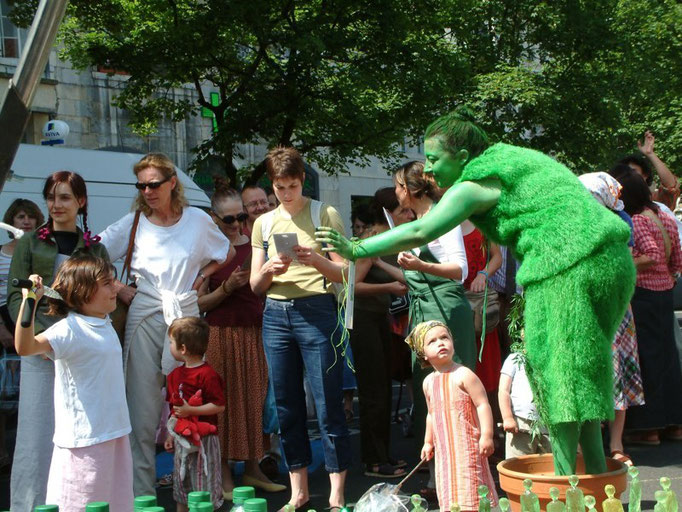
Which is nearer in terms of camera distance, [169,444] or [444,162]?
[444,162]

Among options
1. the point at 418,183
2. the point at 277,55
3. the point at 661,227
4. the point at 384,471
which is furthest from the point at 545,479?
the point at 277,55

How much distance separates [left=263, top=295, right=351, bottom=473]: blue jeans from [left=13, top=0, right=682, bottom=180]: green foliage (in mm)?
8762

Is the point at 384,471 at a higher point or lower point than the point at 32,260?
lower

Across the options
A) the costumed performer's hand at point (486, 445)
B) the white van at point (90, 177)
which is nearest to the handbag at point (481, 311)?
the costumed performer's hand at point (486, 445)

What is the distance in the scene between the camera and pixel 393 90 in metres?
16.6

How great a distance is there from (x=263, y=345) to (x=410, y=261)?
1.13 meters

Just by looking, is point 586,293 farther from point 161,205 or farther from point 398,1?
point 398,1

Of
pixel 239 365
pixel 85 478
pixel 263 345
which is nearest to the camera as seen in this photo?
pixel 85 478

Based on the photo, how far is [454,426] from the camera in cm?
469

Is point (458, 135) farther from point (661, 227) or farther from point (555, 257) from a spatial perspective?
point (661, 227)

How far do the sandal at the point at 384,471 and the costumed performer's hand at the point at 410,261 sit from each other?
1632mm

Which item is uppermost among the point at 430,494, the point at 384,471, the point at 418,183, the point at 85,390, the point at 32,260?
the point at 418,183

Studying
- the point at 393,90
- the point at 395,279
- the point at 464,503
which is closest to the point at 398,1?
the point at 393,90

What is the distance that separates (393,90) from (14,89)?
13.9 m
